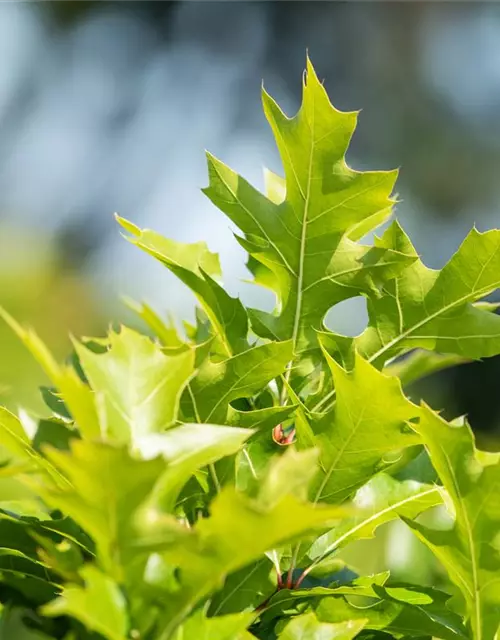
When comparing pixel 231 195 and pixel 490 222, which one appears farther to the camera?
pixel 490 222

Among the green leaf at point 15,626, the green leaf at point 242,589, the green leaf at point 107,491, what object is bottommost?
the green leaf at point 242,589

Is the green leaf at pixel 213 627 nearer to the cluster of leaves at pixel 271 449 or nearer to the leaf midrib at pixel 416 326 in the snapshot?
the cluster of leaves at pixel 271 449

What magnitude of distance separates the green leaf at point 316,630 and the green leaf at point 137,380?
11 cm

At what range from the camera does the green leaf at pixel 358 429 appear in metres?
0.37

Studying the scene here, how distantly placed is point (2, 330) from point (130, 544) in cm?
243

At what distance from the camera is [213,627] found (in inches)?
11.9

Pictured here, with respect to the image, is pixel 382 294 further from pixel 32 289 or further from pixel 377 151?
pixel 377 151

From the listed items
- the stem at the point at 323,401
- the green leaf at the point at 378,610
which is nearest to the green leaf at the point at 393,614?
the green leaf at the point at 378,610

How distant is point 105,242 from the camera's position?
8781 mm

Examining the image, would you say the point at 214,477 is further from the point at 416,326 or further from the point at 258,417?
the point at 416,326

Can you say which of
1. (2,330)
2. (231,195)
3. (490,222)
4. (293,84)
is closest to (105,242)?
(293,84)

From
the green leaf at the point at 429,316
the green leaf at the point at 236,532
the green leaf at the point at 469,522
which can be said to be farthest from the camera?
the green leaf at the point at 429,316

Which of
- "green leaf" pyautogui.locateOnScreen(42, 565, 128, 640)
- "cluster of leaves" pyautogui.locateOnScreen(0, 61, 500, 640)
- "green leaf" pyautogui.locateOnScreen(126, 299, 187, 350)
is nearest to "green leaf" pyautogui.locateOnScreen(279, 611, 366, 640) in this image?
"cluster of leaves" pyautogui.locateOnScreen(0, 61, 500, 640)

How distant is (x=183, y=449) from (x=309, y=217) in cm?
21
